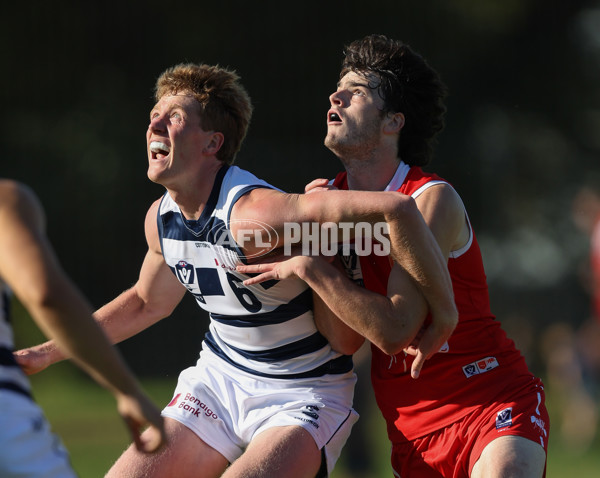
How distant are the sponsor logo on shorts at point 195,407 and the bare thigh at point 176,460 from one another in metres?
0.08

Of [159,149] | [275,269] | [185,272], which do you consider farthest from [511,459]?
[159,149]

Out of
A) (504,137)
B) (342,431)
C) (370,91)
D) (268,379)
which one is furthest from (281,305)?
(504,137)

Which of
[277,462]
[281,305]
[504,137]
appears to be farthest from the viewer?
[504,137]

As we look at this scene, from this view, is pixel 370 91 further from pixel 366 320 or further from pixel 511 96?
pixel 511 96

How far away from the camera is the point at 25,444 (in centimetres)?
215

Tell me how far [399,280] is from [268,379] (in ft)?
2.24

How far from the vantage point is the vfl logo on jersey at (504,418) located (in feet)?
10.5

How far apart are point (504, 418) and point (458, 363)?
0.28 m

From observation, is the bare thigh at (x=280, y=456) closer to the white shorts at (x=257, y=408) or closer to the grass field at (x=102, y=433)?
the white shorts at (x=257, y=408)

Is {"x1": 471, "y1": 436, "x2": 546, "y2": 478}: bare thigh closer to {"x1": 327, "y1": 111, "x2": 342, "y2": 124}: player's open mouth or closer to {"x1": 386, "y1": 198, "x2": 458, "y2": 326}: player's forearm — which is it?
{"x1": 386, "y1": 198, "x2": 458, "y2": 326}: player's forearm

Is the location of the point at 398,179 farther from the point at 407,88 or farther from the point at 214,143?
the point at 214,143

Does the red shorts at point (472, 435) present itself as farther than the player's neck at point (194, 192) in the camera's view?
No

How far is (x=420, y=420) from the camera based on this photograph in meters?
3.41

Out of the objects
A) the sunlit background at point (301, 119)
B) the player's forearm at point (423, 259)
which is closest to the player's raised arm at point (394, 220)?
the player's forearm at point (423, 259)
